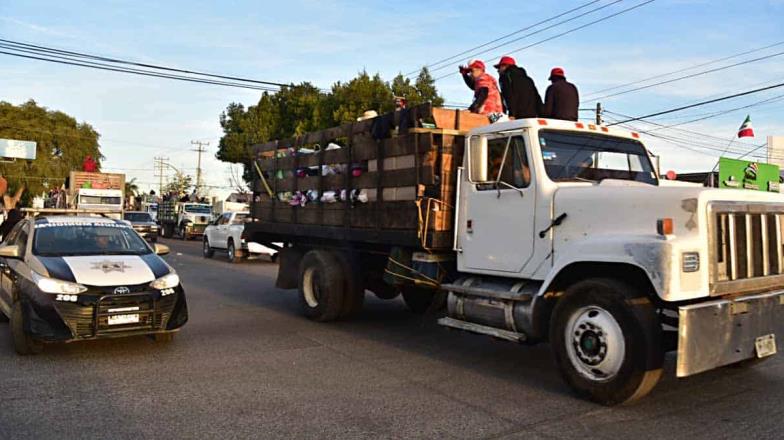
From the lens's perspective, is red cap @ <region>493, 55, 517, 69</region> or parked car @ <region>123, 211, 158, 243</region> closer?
red cap @ <region>493, 55, 517, 69</region>

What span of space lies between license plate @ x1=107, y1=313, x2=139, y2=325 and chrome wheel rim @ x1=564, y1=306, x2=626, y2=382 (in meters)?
4.44

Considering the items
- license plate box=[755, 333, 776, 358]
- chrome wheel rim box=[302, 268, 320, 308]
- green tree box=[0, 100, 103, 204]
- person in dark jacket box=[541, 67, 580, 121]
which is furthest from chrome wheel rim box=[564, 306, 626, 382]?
green tree box=[0, 100, 103, 204]

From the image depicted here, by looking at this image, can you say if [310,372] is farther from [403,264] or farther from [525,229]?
[525,229]

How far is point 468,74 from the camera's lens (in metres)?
8.15

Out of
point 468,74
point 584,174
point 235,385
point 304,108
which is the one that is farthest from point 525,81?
point 304,108

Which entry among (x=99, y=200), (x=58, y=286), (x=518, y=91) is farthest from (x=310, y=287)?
(x=99, y=200)

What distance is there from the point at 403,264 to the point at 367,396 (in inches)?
98.3

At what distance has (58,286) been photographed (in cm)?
691

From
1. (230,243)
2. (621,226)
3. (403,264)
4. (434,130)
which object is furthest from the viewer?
(230,243)

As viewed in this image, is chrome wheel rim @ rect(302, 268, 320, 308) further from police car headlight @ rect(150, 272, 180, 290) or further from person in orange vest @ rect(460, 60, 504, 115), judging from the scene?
person in orange vest @ rect(460, 60, 504, 115)

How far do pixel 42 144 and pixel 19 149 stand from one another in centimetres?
442

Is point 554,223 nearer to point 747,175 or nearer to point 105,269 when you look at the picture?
point 105,269

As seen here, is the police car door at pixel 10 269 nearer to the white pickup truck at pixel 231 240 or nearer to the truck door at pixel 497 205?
the truck door at pixel 497 205

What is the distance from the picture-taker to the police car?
6.84 meters
